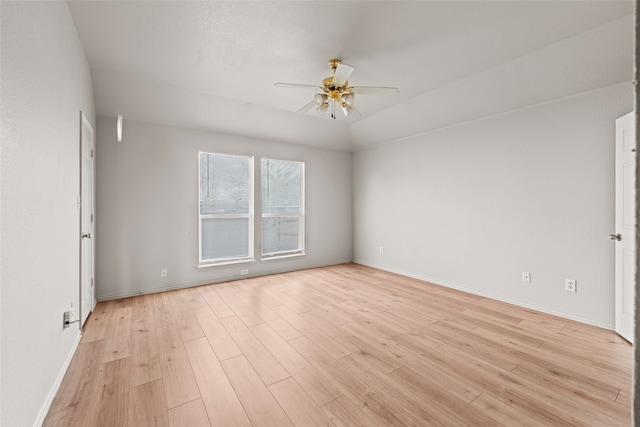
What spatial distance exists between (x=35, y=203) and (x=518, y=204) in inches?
178

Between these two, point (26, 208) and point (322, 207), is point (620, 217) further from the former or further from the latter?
point (26, 208)

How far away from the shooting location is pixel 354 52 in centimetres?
266

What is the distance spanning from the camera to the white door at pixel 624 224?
239 cm

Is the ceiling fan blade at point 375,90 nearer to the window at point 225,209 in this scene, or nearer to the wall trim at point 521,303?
the window at point 225,209

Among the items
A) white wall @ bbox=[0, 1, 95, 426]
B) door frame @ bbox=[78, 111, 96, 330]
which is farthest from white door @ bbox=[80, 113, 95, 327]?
white wall @ bbox=[0, 1, 95, 426]

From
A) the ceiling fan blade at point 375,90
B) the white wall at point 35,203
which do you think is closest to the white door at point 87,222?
the white wall at point 35,203

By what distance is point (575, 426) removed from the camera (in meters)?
1.48

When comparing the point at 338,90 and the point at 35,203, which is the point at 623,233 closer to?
the point at 338,90

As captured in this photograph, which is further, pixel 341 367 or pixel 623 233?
pixel 623 233

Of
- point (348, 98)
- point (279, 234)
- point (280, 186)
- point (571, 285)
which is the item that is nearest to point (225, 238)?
point (279, 234)

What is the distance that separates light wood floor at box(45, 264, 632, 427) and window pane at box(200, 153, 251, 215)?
1.67m

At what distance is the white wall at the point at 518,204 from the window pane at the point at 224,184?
107 inches

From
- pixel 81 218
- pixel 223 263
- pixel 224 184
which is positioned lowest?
pixel 223 263

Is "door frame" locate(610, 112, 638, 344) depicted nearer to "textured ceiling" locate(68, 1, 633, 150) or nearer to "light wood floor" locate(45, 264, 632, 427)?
"light wood floor" locate(45, 264, 632, 427)
